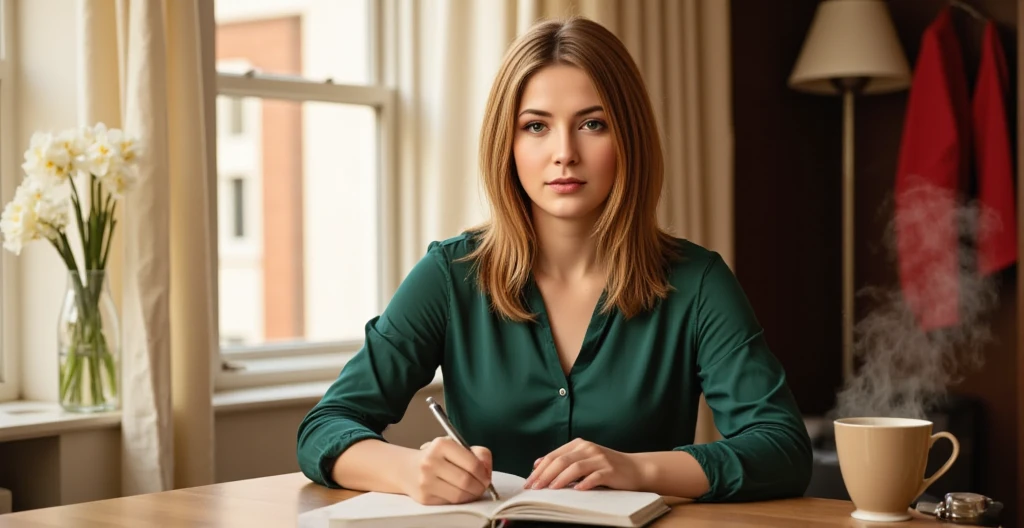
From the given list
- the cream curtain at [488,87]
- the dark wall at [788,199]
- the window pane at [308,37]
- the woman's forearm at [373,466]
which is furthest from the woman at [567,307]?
the dark wall at [788,199]

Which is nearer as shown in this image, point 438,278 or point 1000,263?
Answer: point 438,278

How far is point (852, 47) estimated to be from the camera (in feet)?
11.8

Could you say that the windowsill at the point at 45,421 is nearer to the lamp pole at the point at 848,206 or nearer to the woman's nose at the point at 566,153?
the woman's nose at the point at 566,153

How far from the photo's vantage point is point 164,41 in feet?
6.92

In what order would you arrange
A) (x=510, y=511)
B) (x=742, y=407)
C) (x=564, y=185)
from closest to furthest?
(x=510, y=511) → (x=742, y=407) → (x=564, y=185)

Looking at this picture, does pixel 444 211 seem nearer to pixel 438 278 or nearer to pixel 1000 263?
pixel 438 278

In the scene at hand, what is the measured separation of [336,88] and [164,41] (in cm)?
84

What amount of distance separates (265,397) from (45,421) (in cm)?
53

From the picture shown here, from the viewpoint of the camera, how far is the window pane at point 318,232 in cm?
302

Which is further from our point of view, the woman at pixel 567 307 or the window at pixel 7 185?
the window at pixel 7 185

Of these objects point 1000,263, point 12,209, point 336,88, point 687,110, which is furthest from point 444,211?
point 1000,263

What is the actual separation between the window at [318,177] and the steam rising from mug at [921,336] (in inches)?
67.7

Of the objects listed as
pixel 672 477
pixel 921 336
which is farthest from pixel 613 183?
pixel 921 336

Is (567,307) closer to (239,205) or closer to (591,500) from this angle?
(591,500)
